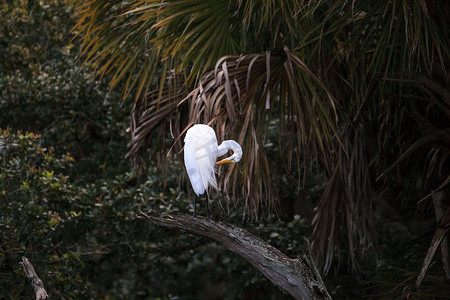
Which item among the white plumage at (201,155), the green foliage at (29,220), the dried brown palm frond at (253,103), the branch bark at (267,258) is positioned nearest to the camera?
the branch bark at (267,258)

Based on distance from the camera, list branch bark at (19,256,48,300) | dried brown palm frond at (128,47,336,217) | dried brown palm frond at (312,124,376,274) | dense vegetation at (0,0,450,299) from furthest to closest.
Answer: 1. dried brown palm frond at (312,124,376,274)
2. dense vegetation at (0,0,450,299)
3. dried brown palm frond at (128,47,336,217)
4. branch bark at (19,256,48,300)

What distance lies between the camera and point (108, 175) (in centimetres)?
520

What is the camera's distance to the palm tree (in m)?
3.28

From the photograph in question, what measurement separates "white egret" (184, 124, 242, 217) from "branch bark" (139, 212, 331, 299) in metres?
0.33

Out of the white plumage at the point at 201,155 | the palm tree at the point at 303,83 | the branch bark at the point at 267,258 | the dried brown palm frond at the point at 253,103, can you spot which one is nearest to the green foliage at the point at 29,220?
the palm tree at the point at 303,83

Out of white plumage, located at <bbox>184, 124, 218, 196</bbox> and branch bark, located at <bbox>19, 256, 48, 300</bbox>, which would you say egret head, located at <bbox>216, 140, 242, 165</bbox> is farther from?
branch bark, located at <bbox>19, 256, 48, 300</bbox>

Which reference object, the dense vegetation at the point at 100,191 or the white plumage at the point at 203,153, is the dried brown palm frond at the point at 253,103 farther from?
the dense vegetation at the point at 100,191

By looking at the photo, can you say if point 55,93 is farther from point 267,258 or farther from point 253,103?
→ point 267,258

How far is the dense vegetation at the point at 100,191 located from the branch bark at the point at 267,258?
1324 mm

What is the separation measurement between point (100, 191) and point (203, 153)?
7.34ft

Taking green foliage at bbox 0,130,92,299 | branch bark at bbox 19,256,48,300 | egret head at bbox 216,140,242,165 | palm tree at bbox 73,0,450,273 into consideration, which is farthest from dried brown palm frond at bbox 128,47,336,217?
green foliage at bbox 0,130,92,299

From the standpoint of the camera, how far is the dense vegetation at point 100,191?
400cm

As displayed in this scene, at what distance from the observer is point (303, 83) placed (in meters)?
3.30

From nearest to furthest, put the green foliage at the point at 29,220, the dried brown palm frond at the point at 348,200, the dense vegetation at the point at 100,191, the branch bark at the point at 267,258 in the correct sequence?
the branch bark at the point at 267,258 < the green foliage at the point at 29,220 < the dense vegetation at the point at 100,191 < the dried brown palm frond at the point at 348,200
